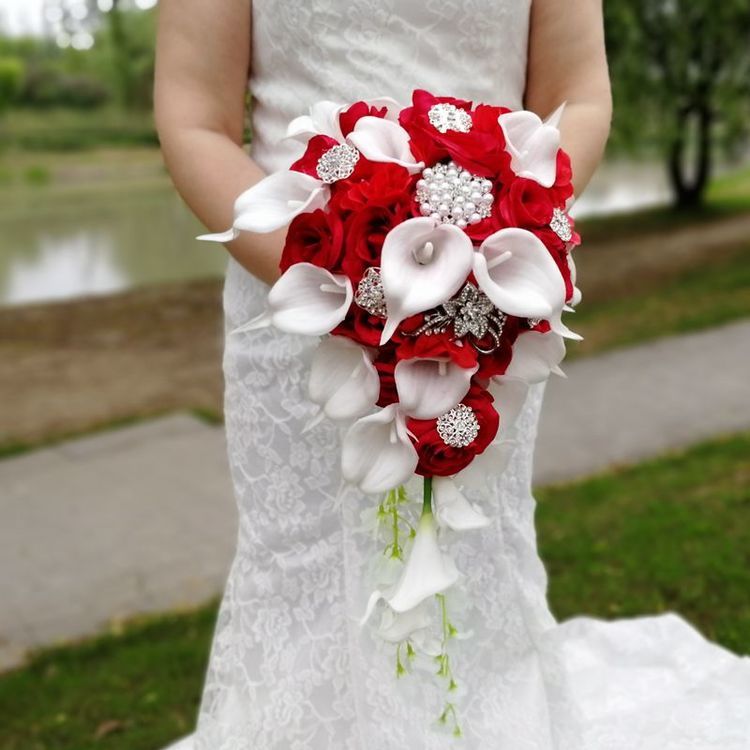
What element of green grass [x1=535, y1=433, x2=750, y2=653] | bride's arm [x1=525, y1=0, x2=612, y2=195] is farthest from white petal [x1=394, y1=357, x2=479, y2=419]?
green grass [x1=535, y1=433, x2=750, y2=653]

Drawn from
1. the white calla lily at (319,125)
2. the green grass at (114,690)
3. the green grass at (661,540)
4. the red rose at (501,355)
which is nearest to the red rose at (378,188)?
the white calla lily at (319,125)

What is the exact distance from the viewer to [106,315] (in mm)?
10117

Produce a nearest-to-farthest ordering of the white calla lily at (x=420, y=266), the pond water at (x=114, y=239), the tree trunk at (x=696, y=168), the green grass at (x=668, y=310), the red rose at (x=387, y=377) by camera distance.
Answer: the white calla lily at (x=420, y=266)
the red rose at (x=387, y=377)
the green grass at (x=668, y=310)
the tree trunk at (x=696, y=168)
the pond water at (x=114, y=239)

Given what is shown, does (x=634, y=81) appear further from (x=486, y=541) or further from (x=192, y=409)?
(x=486, y=541)

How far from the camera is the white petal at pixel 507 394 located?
1.48 metres

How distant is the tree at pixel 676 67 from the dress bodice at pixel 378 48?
8311mm

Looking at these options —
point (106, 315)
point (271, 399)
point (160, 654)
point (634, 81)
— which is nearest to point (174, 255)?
point (106, 315)

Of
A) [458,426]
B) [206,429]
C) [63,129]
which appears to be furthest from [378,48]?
[63,129]

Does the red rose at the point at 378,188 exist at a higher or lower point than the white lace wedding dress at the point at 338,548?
higher

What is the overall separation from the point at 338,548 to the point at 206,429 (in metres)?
4.24

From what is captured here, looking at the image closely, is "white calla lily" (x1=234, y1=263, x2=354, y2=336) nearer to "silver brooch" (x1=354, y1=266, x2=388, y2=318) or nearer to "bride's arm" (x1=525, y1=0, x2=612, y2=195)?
"silver brooch" (x1=354, y1=266, x2=388, y2=318)

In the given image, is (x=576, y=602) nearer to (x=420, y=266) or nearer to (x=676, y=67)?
(x=420, y=266)

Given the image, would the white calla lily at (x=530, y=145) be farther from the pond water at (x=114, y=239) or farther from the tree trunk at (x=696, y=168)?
the tree trunk at (x=696, y=168)

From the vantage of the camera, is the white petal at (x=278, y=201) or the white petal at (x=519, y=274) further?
the white petal at (x=278, y=201)
